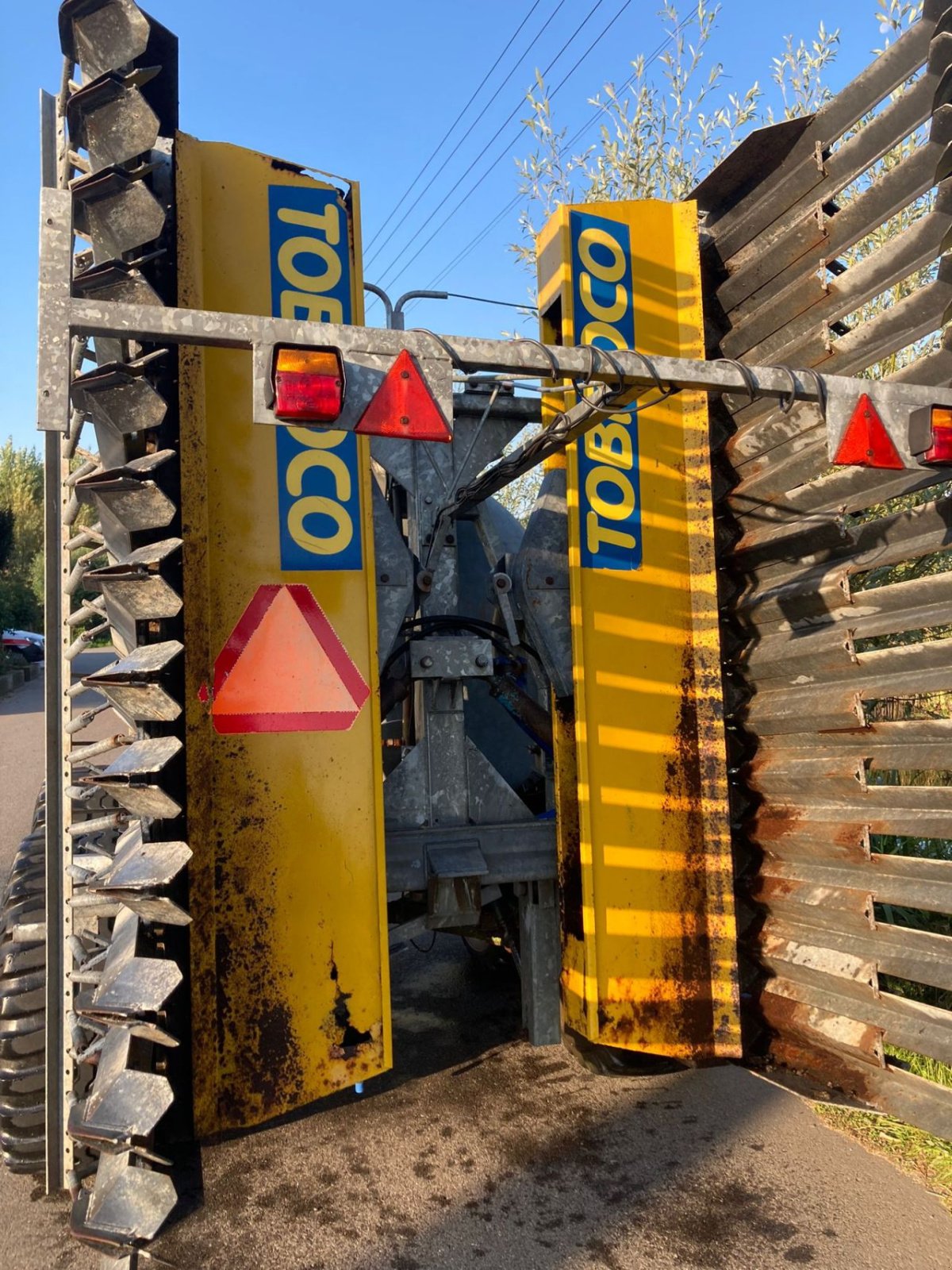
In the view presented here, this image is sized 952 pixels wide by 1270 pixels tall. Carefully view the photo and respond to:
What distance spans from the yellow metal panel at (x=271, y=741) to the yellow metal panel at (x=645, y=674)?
2.81 ft

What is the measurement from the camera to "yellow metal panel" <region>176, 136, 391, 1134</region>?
3178 mm

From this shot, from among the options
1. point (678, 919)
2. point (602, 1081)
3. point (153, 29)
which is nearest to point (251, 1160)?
point (602, 1081)

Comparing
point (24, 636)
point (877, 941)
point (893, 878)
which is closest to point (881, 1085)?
point (877, 941)

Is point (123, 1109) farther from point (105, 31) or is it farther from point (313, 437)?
point (105, 31)

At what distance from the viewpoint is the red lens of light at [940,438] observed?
270 cm

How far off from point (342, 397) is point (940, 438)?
68.4 inches

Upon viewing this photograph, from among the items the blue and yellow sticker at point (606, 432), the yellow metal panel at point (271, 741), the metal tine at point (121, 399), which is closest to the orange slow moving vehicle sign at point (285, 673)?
the yellow metal panel at point (271, 741)

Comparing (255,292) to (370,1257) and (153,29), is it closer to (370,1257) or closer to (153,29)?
(153,29)

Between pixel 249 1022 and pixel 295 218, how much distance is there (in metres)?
2.90

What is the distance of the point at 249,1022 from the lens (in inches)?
125

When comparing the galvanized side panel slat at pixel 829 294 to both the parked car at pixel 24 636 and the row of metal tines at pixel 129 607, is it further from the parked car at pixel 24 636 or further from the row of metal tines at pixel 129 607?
the parked car at pixel 24 636

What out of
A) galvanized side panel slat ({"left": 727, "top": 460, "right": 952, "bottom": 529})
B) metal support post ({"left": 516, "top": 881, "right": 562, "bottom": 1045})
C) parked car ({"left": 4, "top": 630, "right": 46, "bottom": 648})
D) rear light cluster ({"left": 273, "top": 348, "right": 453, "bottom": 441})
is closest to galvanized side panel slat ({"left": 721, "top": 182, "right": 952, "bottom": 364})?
galvanized side panel slat ({"left": 727, "top": 460, "right": 952, "bottom": 529})

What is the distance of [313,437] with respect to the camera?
134 inches

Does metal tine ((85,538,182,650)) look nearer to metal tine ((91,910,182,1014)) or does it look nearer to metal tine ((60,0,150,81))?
metal tine ((91,910,182,1014))
